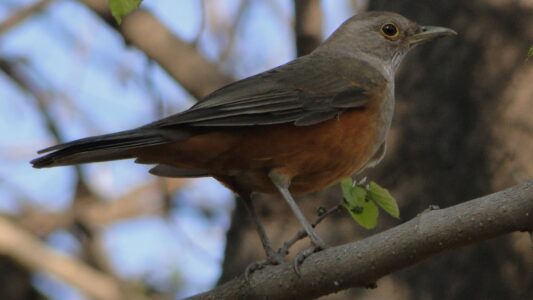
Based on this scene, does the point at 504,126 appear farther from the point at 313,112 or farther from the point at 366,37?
the point at 313,112

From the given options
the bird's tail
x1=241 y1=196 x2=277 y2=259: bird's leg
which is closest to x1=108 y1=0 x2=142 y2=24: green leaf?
the bird's tail

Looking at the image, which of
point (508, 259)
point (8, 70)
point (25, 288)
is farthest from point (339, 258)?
point (8, 70)

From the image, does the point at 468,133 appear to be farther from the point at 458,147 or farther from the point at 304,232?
the point at 304,232

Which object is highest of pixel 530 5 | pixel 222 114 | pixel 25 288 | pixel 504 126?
pixel 222 114

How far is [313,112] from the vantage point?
573 centimetres

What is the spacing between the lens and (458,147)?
24.2ft

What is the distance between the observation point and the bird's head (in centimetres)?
698

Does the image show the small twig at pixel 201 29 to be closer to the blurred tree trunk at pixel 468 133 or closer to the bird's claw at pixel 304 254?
the blurred tree trunk at pixel 468 133

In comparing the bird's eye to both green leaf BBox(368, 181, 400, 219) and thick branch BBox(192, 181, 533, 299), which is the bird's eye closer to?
green leaf BBox(368, 181, 400, 219)

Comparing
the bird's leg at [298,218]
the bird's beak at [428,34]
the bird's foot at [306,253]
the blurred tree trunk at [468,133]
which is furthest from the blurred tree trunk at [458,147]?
the bird's foot at [306,253]

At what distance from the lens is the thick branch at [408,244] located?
13.5ft

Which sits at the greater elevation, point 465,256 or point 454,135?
point 454,135

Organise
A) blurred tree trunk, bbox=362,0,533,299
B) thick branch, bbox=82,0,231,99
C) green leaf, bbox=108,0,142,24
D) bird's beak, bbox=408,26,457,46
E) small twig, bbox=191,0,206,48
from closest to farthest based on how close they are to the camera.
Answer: green leaf, bbox=108,0,142,24
bird's beak, bbox=408,26,457,46
blurred tree trunk, bbox=362,0,533,299
thick branch, bbox=82,0,231,99
small twig, bbox=191,0,206,48

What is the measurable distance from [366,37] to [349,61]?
0.57 m
